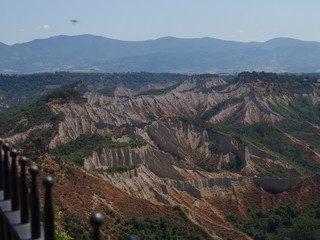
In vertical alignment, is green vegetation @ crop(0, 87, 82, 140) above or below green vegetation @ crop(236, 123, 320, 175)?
above

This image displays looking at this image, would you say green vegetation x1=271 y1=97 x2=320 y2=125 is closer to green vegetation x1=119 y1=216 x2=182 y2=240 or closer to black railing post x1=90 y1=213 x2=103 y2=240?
green vegetation x1=119 y1=216 x2=182 y2=240

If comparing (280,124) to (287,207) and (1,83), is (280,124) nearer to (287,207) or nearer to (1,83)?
(287,207)

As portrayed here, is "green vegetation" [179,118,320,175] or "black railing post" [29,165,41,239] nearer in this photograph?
"black railing post" [29,165,41,239]

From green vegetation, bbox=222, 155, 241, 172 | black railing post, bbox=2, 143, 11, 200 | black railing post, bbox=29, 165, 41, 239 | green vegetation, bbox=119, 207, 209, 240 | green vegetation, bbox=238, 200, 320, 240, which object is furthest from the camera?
green vegetation, bbox=222, 155, 241, 172

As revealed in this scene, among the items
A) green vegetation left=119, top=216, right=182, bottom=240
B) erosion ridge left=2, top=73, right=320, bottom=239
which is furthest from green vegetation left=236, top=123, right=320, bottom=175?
green vegetation left=119, top=216, right=182, bottom=240

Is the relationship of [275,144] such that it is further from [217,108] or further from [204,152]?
[217,108]

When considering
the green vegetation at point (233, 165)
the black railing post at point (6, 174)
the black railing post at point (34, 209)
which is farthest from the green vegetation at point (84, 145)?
the black railing post at point (34, 209)

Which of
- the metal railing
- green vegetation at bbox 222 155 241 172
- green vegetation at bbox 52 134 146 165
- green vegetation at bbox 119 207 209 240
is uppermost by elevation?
the metal railing
